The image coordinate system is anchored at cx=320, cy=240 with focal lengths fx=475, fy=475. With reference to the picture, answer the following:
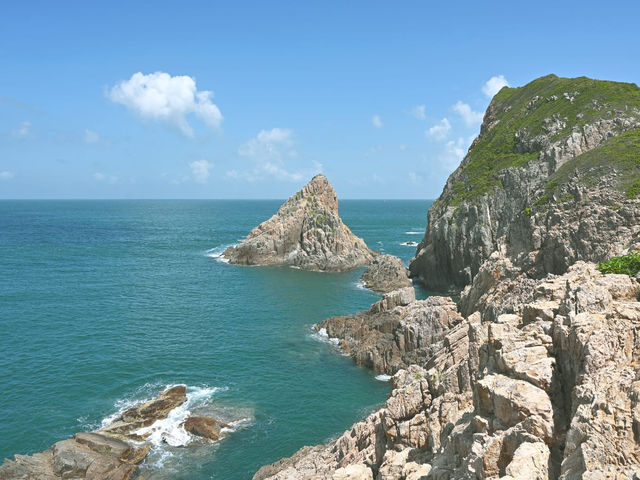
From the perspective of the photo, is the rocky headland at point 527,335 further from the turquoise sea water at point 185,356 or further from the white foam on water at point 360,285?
the white foam on water at point 360,285

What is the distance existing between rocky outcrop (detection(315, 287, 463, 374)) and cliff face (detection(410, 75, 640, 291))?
9.97 metres

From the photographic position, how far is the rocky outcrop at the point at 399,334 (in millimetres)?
48988

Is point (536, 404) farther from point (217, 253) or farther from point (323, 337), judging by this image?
point (217, 253)

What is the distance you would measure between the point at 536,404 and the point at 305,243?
313 feet

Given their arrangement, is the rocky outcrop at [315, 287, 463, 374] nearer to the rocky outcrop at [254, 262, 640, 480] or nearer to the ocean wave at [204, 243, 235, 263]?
the rocky outcrop at [254, 262, 640, 480]

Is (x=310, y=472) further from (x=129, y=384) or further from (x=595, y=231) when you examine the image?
(x=595, y=231)

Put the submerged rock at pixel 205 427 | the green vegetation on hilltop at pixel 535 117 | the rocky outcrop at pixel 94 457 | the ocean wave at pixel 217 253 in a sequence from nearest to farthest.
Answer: the rocky outcrop at pixel 94 457
the submerged rock at pixel 205 427
the green vegetation on hilltop at pixel 535 117
the ocean wave at pixel 217 253

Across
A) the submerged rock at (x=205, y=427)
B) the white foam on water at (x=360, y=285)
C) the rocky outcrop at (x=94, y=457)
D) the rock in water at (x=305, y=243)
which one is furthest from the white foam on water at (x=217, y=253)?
the rocky outcrop at (x=94, y=457)

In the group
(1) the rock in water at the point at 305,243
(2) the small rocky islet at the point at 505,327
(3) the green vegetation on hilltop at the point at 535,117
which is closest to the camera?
(2) the small rocky islet at the point at 505,327

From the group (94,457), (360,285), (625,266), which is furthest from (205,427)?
(360,285)

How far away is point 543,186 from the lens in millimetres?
58344

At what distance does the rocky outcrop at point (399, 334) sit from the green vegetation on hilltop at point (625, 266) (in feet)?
70.0

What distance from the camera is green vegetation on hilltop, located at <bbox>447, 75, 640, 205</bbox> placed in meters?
71.6

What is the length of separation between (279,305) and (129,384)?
3166cm
